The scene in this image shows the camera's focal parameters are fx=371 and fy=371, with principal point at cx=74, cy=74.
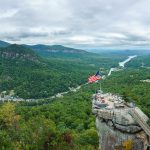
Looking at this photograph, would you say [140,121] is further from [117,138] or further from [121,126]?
[117,138]

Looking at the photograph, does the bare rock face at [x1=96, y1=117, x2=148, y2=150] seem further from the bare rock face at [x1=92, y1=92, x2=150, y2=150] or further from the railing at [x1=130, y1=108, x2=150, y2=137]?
the railing at [x1=130, y1=108, x2=150, y2=137]

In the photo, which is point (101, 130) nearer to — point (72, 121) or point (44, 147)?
point (44, 147)

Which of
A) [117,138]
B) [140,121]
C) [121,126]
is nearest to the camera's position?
[140,121]

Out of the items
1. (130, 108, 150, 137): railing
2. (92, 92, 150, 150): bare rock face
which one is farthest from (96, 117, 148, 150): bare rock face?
(130, 108, 150, 137): railing

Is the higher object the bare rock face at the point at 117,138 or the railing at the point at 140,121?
the railing at the point at 140,121

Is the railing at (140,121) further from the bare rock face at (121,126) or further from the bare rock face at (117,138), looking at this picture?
the bare rock face at (117,138)

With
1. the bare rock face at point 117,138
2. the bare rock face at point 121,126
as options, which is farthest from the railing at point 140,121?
the bare rock face at point 117,138

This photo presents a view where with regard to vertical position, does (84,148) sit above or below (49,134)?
below

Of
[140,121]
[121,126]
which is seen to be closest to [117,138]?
[121,126]

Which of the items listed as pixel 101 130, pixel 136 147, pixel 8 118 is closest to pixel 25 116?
pixel 8 118
